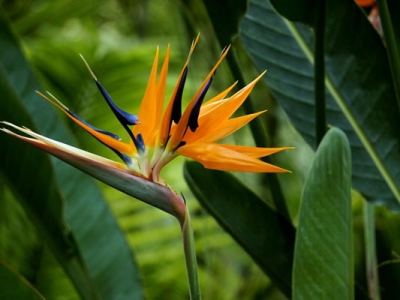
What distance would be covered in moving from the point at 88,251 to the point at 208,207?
199 mm

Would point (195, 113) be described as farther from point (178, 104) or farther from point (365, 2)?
point (365, 2)

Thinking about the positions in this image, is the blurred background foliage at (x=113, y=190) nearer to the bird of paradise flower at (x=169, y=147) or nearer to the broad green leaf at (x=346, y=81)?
the broad green leaf at (x=346, y=81)

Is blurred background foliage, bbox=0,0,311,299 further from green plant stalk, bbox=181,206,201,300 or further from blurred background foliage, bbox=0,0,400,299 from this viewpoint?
green plant stalk, bbox=181,206,201,300

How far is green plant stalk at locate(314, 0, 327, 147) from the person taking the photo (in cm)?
54

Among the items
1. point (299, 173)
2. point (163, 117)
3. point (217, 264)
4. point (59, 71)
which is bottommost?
point (217, 264)

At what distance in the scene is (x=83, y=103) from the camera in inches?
56.1

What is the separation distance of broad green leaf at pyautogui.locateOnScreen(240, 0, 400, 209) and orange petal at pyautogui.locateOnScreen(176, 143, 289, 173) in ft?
1.05

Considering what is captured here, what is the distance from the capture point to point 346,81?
703 millimetres

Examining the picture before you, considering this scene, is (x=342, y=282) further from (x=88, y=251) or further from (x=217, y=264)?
(x=217, y=264)

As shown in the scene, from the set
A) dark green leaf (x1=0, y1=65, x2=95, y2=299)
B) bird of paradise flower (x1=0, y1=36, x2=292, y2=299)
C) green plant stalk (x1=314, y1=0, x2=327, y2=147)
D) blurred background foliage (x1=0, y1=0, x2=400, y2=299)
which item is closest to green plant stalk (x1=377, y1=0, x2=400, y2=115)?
green plant stalk (x1=314, y1=0, x2=327, y2=147)

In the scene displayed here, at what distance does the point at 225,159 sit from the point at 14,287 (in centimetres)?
22

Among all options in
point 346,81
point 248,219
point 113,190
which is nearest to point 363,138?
point 346,81

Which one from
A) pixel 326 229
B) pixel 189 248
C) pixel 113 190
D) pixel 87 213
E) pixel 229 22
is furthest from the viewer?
pixel 113 190

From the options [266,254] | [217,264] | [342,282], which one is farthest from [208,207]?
[217,264]
